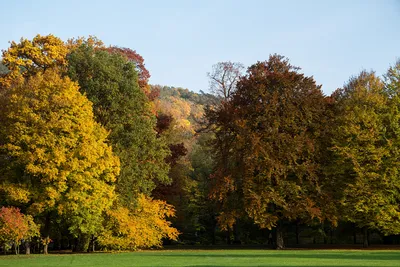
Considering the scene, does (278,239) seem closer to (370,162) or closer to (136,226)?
(370,162)

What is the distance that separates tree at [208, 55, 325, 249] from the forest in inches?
4.2

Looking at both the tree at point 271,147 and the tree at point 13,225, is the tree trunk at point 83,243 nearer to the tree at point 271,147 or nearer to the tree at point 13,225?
the tree at point 13,225

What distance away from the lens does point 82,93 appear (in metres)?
42.3

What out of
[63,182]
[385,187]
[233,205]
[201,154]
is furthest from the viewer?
[201,154]

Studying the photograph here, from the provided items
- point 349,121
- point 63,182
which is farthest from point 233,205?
point 63,182

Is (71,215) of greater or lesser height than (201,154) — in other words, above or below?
below

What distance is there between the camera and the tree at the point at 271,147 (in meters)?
41.4

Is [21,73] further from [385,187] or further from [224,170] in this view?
A: [385,187]

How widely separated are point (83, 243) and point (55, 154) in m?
11.5

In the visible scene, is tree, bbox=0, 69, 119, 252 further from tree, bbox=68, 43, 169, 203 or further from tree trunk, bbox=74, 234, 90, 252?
tree trunk, bbox=74, 234, 90, 252

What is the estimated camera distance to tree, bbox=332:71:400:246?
40.4 m

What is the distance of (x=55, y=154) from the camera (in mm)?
36656

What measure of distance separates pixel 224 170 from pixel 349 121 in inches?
438

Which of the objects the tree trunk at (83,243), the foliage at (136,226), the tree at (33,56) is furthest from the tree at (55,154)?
the tree at (33,56)
